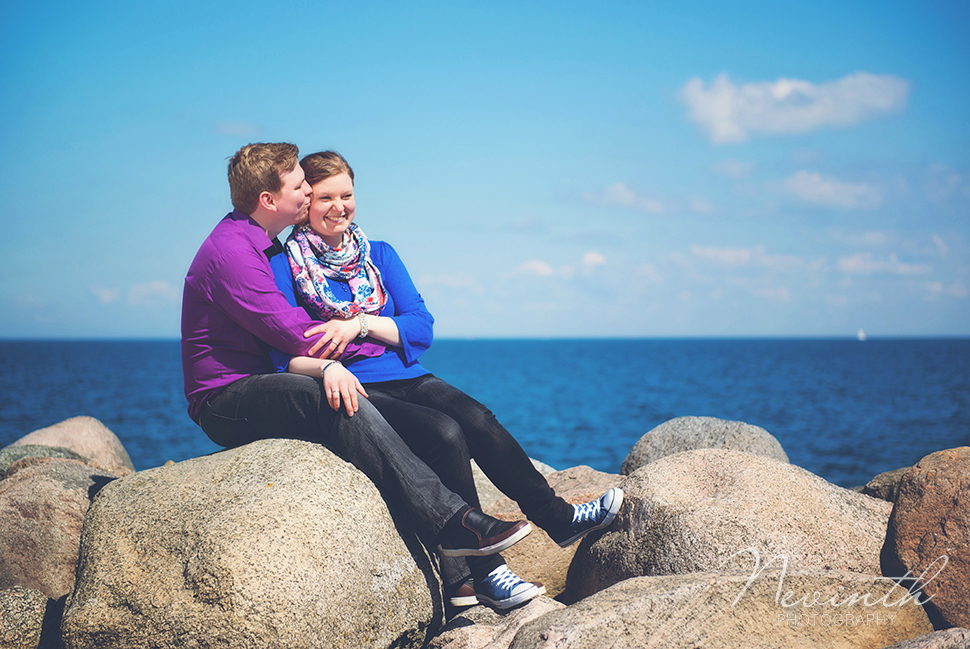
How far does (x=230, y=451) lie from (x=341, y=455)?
2.43 feet

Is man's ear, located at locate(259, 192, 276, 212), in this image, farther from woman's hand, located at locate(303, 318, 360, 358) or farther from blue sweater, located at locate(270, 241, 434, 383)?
woman's hand, located at locate(303, 318, 360, 358)

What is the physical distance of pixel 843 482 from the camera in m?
18.3

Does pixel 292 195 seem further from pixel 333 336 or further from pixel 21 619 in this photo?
pixel 21 619

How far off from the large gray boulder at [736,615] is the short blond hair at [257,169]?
3.05m

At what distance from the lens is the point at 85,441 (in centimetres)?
973

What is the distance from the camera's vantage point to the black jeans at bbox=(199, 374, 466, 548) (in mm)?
3988

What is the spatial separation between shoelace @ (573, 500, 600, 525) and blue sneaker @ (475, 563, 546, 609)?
56 centimetres

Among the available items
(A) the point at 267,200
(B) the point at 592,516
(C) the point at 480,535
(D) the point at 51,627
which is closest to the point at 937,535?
(B) the point at 592,516

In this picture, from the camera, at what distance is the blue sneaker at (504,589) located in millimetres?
4016

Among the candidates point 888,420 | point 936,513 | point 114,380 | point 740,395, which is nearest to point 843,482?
point 888,420

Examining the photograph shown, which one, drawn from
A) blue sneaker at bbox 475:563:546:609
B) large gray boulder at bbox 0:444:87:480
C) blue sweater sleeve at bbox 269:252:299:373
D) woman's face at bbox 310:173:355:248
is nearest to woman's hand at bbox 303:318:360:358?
blue sweater sleeve at bbox 269:252:299:373

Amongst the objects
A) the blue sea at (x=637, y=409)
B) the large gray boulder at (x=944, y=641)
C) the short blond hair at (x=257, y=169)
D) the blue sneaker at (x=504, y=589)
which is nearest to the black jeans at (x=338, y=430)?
the blue sneaker at (x=504, y=589)

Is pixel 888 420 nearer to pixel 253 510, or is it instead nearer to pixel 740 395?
pixel 740 395

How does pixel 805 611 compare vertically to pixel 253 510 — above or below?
below
